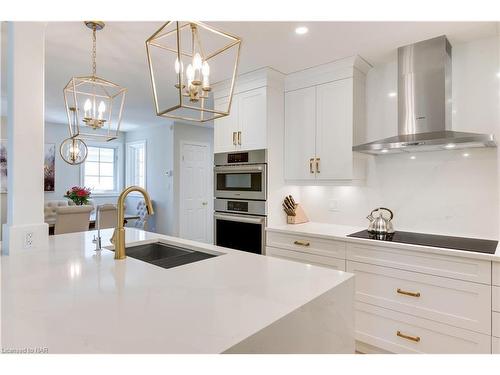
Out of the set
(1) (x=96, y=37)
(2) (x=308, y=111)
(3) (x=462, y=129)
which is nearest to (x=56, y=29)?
(1) (x=96, y=37)

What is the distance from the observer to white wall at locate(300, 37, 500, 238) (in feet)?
7.43

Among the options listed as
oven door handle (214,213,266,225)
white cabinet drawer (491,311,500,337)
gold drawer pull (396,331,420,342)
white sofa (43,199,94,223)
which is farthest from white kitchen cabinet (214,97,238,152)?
white sofa (43,199,94,223)

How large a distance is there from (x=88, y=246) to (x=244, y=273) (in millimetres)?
1039

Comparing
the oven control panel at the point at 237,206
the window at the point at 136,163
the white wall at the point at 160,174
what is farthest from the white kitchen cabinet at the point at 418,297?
the window at the point at 136,163

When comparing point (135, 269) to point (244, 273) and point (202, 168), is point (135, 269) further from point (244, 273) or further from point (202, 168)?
point (202, 168)

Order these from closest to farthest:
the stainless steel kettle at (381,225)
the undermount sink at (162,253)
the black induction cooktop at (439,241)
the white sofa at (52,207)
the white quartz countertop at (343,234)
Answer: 1. the undermount sink at (162,253)
2. the white quartz countertop at (343,234)
3. the black induction cooktop at (439,241)
4. the stainless steel kettle at (381,225)
5. the white sofa at (52,207)

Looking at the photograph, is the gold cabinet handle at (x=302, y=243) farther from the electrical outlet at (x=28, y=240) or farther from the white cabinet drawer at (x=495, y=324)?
the electrical outlet at (x=28, y=240)

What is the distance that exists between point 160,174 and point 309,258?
4.16 metres

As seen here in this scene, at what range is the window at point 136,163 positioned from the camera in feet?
21.2

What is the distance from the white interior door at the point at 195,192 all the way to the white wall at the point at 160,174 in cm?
23

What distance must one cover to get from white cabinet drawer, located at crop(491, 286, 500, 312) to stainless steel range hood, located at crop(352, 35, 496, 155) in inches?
38.1

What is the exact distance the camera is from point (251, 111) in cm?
303

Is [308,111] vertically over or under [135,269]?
over

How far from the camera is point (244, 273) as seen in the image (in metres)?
1.32
